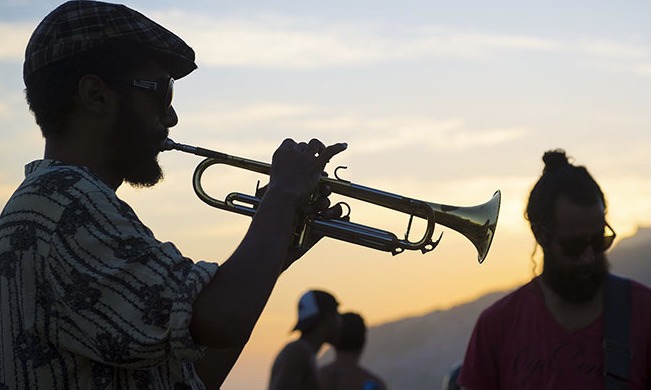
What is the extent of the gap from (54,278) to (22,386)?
0.84ft

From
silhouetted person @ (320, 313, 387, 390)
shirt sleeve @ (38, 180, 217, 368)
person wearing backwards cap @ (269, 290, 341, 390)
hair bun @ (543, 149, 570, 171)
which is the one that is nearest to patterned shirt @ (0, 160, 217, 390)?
shirt sleeve @ (38, 180, 217, 368)

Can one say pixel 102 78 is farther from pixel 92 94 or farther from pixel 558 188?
pixel 558 188

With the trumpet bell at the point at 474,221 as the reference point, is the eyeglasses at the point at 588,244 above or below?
below

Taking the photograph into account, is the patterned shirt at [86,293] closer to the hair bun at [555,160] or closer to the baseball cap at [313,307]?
the hair bun at [555,160]

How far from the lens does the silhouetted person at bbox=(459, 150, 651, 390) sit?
3.90 meters

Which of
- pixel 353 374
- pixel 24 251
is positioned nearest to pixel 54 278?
pixel 24 251

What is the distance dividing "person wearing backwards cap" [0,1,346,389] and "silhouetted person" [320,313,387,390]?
472 cm

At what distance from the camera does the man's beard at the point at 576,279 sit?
13.4 feet

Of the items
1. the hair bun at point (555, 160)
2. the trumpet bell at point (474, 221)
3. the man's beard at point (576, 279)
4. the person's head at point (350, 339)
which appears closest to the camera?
the man's beard at point (576, 279)

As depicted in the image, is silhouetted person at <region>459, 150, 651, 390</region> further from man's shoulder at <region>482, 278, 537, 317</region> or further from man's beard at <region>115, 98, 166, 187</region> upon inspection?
man's beard at <region>115, 98, 166, 187</region>

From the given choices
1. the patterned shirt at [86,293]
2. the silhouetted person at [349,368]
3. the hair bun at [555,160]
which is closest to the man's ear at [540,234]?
the hair bun at [555,160]

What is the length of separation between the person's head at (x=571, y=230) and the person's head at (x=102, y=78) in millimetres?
1842

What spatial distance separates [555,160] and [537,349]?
84 cm

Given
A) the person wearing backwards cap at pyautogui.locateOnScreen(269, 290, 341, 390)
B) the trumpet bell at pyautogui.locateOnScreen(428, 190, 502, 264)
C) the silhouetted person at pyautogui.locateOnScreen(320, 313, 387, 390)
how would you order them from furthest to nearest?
the silhouetted person at pyautogui.locateOnScreen(320, 313, 387, 390) → the person wearing backwards cap at pyautogui.locateOnScreen(269, 290, 341, 390) → the trumpet bell at pyautogui.locateOnScreen(428, 190, 502, 264)
